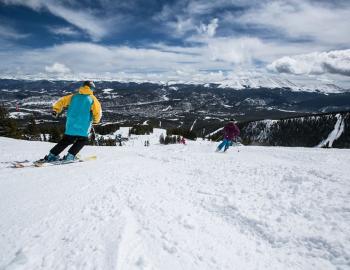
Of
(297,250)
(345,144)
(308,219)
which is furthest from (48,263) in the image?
(345,144)

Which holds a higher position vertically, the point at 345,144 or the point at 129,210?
the point at 129,210

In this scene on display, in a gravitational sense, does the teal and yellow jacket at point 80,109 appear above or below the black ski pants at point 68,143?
above

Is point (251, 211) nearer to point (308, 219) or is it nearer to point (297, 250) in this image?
point (308, 219)

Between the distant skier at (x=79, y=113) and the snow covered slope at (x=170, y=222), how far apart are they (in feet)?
7.22

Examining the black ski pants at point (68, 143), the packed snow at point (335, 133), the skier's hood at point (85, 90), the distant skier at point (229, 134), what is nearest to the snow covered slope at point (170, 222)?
the black ski pants at point (68, 143)

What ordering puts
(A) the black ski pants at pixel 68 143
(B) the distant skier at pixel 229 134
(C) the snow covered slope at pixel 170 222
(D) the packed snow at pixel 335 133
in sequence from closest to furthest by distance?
(C) the snow covered slope at pixel 170 222, (A) the black ski pants at pixel 68 143, (B) the distant skier at pixel 229 134, (D) the packed snow at pixel 335 133

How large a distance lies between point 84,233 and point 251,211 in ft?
10.2

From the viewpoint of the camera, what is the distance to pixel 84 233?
14.6ft

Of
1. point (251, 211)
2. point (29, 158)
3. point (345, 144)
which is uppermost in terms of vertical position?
point (251, 211)

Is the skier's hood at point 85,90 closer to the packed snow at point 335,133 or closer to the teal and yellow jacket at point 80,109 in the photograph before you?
the teal and yellow jacket at point 80,109

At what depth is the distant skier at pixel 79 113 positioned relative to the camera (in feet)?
33.2

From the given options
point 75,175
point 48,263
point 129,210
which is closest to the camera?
point 48,263

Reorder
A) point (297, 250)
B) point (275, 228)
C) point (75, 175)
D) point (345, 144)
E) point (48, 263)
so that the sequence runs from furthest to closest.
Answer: point (345, 144), point (75, 175), point (275, 228), point (297, 250), point (48, 263)

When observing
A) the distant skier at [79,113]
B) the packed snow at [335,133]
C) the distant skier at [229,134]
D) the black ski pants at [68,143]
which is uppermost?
the distant skier at [79,113]
